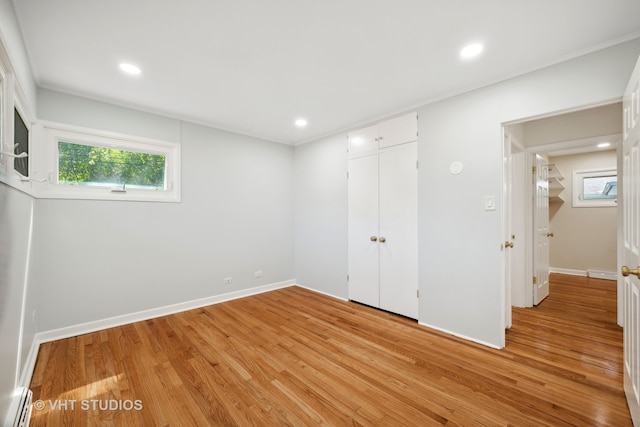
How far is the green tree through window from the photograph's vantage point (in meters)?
2.78

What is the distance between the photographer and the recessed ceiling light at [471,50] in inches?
78.5

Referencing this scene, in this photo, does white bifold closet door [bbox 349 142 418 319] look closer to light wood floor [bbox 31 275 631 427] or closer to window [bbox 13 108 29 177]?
light wood floor [bbox 31 275 631 427]

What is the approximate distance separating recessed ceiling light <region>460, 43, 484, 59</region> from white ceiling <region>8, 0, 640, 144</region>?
6 centimetres

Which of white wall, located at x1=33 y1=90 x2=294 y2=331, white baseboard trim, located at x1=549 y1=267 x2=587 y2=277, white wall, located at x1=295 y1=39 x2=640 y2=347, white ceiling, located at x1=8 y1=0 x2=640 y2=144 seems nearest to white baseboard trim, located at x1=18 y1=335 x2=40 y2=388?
white wall, located at x1=33 y1=90 x2=294 y2=331

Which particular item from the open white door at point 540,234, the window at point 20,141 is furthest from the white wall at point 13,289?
the open white door at point 540,234

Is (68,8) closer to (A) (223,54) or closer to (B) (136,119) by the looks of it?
(A) (223,54)

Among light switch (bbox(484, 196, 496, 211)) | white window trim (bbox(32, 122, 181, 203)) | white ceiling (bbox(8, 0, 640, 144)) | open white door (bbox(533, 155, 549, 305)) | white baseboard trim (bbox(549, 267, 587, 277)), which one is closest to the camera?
white ceiling (bbox(8, 0, 640, 144))

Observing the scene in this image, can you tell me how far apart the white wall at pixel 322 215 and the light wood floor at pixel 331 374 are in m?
1.07

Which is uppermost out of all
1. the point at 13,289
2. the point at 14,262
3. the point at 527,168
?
the point at 527,168

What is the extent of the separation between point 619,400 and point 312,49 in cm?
330

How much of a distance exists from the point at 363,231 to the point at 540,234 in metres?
2.48

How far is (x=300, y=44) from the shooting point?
199cm

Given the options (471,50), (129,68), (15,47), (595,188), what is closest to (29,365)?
(15,47)

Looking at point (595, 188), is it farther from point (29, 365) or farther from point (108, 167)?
point (29, 365)
